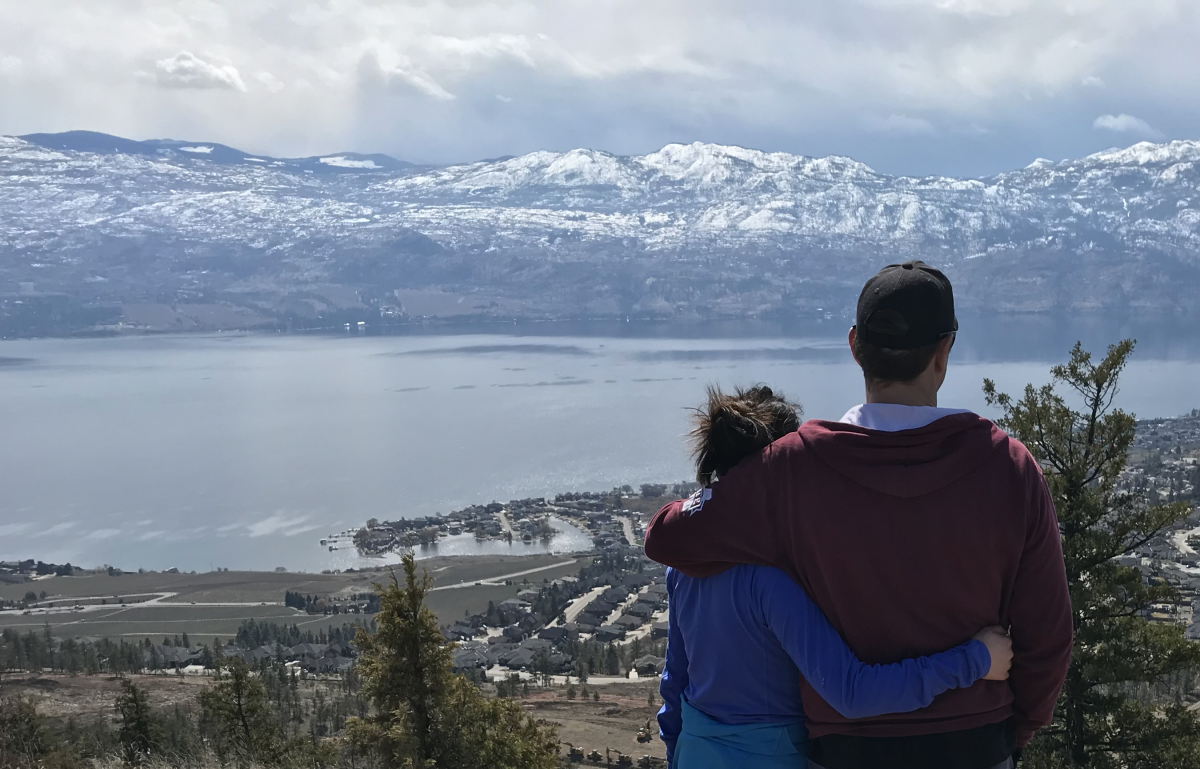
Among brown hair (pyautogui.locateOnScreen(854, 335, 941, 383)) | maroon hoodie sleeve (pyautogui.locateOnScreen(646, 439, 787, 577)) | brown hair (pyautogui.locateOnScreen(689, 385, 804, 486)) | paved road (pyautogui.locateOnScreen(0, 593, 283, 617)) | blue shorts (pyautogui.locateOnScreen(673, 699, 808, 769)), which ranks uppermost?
brown hair (pyautogui.locateOnScreen(854, 335, 941, 383))

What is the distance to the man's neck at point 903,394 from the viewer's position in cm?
166

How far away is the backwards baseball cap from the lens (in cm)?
162

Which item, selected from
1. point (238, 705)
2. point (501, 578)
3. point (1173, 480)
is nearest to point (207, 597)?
point (501, 578)

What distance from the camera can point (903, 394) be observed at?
1657 millimetres

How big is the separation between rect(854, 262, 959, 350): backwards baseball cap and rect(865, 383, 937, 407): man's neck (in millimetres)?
69

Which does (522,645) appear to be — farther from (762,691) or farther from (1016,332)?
(1016,332)

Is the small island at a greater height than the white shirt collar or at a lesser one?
lesser

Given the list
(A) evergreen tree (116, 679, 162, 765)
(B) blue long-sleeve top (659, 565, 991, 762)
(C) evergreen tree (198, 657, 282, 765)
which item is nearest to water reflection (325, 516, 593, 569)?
(A) evergreen tree (116, 679, 162, 765)

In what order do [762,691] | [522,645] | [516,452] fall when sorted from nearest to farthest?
[762,691]
[522,645]
[516,452]

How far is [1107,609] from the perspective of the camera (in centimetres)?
582

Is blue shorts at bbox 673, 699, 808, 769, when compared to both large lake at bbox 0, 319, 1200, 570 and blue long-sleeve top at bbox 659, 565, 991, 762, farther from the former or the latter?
large lake at bbox 0, 319, 1200, 570

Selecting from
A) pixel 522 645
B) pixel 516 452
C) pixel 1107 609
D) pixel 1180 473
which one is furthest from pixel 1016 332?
pixel 1107 609

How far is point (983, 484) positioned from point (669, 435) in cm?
5601

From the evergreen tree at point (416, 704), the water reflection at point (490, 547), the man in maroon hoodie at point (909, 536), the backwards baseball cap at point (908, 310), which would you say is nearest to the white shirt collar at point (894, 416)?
the man in maroon hoodie at point (909, 536)
